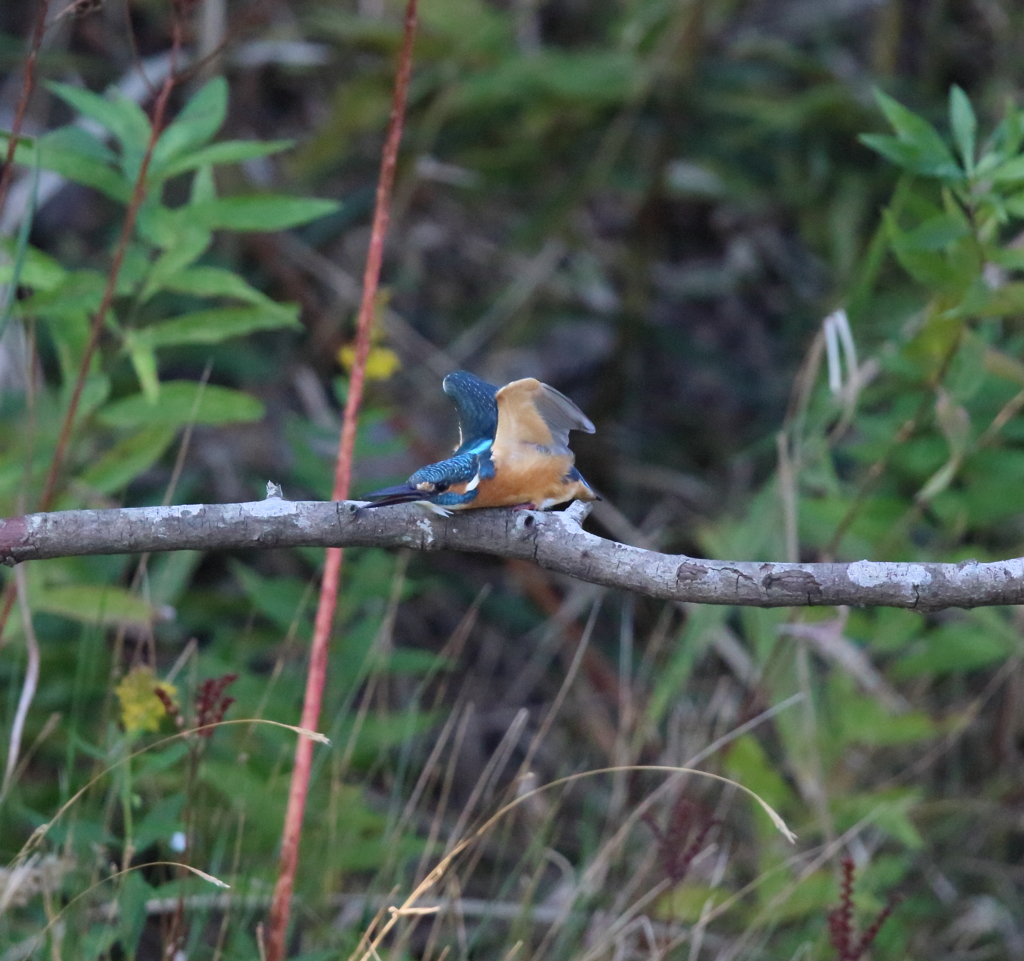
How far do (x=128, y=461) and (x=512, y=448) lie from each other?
1297mm

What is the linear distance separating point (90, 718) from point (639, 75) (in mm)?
2476

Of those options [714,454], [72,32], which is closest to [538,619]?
[714,454]

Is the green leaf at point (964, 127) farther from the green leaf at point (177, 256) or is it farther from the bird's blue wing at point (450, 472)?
the green leaf at point (177, 256)

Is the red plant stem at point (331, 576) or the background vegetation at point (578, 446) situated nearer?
the red plant stem at point (331, 576)

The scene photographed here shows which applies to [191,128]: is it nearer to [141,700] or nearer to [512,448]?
[141,700]

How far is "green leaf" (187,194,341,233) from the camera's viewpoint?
81.3 inches

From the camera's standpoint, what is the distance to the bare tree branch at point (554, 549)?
3.55ft

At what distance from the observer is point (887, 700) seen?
2992 mm

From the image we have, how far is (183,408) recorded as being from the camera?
2217 mm

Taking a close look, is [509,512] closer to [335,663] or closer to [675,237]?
[335,663]

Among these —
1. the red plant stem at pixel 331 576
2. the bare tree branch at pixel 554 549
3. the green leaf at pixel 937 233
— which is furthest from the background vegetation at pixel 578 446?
the bare tree branch at pixel 554 549

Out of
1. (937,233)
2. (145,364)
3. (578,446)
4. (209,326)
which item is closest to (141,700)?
(145,364)

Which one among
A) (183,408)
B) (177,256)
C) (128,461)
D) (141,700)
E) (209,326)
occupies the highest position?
(177,256)

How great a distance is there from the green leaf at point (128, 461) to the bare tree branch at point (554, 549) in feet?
3.82
